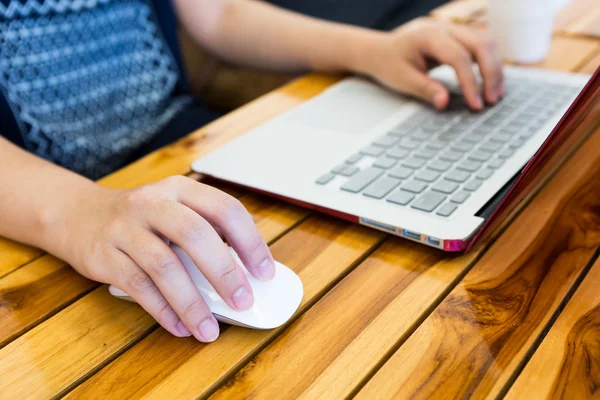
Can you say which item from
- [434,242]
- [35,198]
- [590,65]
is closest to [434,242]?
[434,242]

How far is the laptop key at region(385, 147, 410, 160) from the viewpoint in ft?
1.80

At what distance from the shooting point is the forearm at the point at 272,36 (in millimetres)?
778

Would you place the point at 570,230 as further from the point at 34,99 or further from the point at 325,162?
the point at 34,99

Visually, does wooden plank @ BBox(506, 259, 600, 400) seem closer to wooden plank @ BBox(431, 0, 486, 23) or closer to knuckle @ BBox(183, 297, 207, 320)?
knuckle @ BBox(183, 297, 207, 320)

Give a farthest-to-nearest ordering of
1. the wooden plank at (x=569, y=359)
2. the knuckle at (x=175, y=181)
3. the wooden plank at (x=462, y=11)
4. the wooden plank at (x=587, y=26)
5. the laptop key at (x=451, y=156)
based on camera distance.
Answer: the wooden plank at (x=462, y=11) < the wooden plank at (x=587, y=26) < the laptop key at (x=451, y=156) < the knuckle at (x=175, y=181) < the wooden plank at (x=569, y=359)

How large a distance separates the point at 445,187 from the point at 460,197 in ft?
0.06

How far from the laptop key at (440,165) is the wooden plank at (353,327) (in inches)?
3.5

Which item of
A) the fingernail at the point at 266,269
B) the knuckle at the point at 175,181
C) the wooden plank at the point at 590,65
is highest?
the knuckle at the point at 175,181

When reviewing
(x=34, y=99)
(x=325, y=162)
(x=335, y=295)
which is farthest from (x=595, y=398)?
(x=34, y=99)

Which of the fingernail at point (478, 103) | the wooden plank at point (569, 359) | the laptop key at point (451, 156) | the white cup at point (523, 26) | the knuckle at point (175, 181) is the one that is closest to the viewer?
the wooden plank at point (569, 359)

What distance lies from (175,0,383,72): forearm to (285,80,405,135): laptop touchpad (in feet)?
0.15

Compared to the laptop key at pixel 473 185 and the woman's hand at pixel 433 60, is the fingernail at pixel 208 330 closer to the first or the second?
the laptop key at pixel 473 185

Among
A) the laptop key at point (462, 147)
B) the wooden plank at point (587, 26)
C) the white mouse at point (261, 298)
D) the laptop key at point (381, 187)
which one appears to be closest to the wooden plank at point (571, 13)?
the wooden plank at point (587, 26)

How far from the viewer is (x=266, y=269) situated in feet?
1.36
